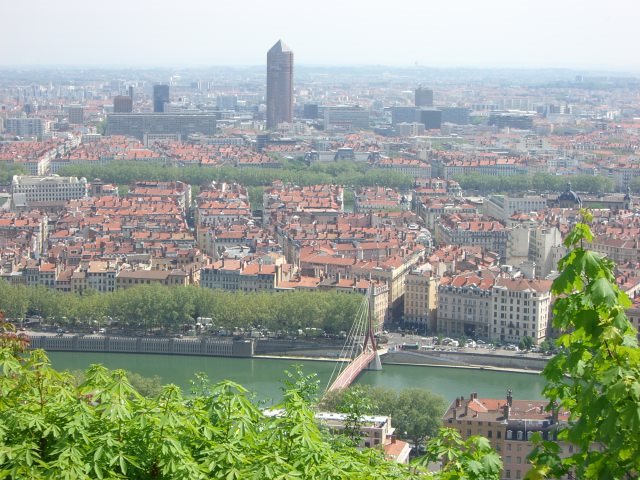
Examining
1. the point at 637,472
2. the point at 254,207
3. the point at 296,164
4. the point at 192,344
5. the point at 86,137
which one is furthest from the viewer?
the point at 86,137

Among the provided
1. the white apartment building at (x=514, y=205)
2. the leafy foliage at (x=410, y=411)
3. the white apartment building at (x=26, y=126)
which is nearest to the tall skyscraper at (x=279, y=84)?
the white apartment building at (x=26, y=126)

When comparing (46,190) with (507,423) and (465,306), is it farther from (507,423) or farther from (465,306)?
(507,423)

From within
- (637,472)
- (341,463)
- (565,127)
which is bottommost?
(565,127)

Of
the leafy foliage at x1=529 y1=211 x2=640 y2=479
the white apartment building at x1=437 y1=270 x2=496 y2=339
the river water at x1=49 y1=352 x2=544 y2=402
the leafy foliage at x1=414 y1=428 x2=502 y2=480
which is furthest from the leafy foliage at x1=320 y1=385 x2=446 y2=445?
the leafy foliage at x1=529 y1=211 x2=640 y2=479

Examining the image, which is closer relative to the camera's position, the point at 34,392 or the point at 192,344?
the point at 34,392

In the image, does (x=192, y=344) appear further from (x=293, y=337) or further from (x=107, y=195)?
(x=107, y=195)

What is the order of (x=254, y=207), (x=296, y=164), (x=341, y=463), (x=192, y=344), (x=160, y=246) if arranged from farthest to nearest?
1. (x=296, y=164)
2. (x=254, y=207)
3. (x=160, y=246)
4. (x=192, y=344)
5. (x=341, y=463)

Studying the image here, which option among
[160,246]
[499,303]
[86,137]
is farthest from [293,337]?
[86,137]
